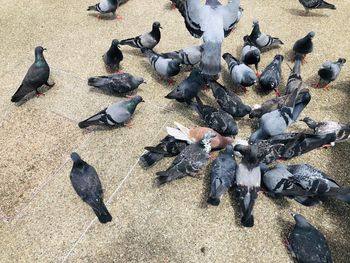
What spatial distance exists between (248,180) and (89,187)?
7.96 ft

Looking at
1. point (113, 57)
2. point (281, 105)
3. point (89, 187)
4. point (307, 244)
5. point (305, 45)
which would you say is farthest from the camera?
point (305, 45)

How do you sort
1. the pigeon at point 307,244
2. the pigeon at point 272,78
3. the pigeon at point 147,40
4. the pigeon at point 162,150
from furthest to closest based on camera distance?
the pigeon at point 147,40, the pigeon at point 272,78, the pigeon at point 162,150, the pigeon at point 307,244

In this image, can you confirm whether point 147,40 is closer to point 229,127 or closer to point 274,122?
point 229,127

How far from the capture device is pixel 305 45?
26.1ft

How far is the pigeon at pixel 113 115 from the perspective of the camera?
661 centimetres

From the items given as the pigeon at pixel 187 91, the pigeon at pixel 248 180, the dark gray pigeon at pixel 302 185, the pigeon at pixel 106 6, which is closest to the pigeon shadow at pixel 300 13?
the pigeon at pixel 187 91

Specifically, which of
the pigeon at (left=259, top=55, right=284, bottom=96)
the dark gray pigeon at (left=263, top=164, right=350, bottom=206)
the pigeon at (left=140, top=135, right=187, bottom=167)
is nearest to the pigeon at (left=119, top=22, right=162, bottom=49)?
the pigeon at (left=259, top=55, right=284, bottom=96)

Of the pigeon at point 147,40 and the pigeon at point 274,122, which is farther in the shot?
the pigeon at point 147,40

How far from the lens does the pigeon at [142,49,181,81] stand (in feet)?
24.4

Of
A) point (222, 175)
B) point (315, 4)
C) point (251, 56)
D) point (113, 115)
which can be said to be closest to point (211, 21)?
point (251, 56)

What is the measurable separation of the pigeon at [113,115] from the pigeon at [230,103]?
5.30ft

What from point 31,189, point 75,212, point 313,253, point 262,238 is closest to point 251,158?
point 262,238

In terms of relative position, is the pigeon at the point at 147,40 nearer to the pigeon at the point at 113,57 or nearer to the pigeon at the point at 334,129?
the pigeon at the point at 113,57

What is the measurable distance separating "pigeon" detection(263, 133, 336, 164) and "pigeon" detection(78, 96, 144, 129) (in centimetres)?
256
